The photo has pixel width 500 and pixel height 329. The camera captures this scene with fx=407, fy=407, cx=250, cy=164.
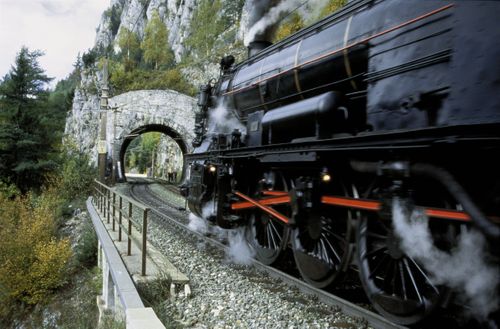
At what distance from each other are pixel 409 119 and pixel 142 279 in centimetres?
359

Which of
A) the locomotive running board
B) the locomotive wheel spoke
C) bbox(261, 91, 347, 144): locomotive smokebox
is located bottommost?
the locomotive wheel spoke

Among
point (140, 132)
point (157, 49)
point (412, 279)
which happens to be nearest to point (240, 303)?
point (412, 279)

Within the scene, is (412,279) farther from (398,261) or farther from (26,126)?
(26,126)

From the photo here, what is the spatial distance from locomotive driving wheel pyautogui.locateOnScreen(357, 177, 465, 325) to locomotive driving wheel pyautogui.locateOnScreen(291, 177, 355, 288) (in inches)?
18.0

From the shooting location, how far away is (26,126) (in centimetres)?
2298

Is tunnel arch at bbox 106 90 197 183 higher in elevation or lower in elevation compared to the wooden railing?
higher

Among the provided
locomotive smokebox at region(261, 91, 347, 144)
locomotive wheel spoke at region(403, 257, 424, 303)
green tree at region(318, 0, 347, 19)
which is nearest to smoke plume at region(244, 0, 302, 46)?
locomotive smokebox at region(261, 91, 347, 144)

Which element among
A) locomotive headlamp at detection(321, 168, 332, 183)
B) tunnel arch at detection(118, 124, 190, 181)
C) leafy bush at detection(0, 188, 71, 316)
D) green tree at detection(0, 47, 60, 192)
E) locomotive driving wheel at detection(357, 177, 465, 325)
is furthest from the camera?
tunnel arch at detection(118, 124, 190, 181)

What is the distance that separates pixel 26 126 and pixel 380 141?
78.8ft

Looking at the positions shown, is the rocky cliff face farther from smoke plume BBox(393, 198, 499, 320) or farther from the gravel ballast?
smoke plume BBox(393, 198, 499, 320)

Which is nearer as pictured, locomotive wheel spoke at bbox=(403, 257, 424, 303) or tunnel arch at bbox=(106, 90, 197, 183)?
locomotive wheel spoke at bbox=(403, 257, 424, 303)

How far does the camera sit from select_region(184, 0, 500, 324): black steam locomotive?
2734mm

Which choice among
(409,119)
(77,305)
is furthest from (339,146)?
(77,305)

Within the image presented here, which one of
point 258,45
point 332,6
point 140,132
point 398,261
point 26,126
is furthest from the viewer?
point 140,132
